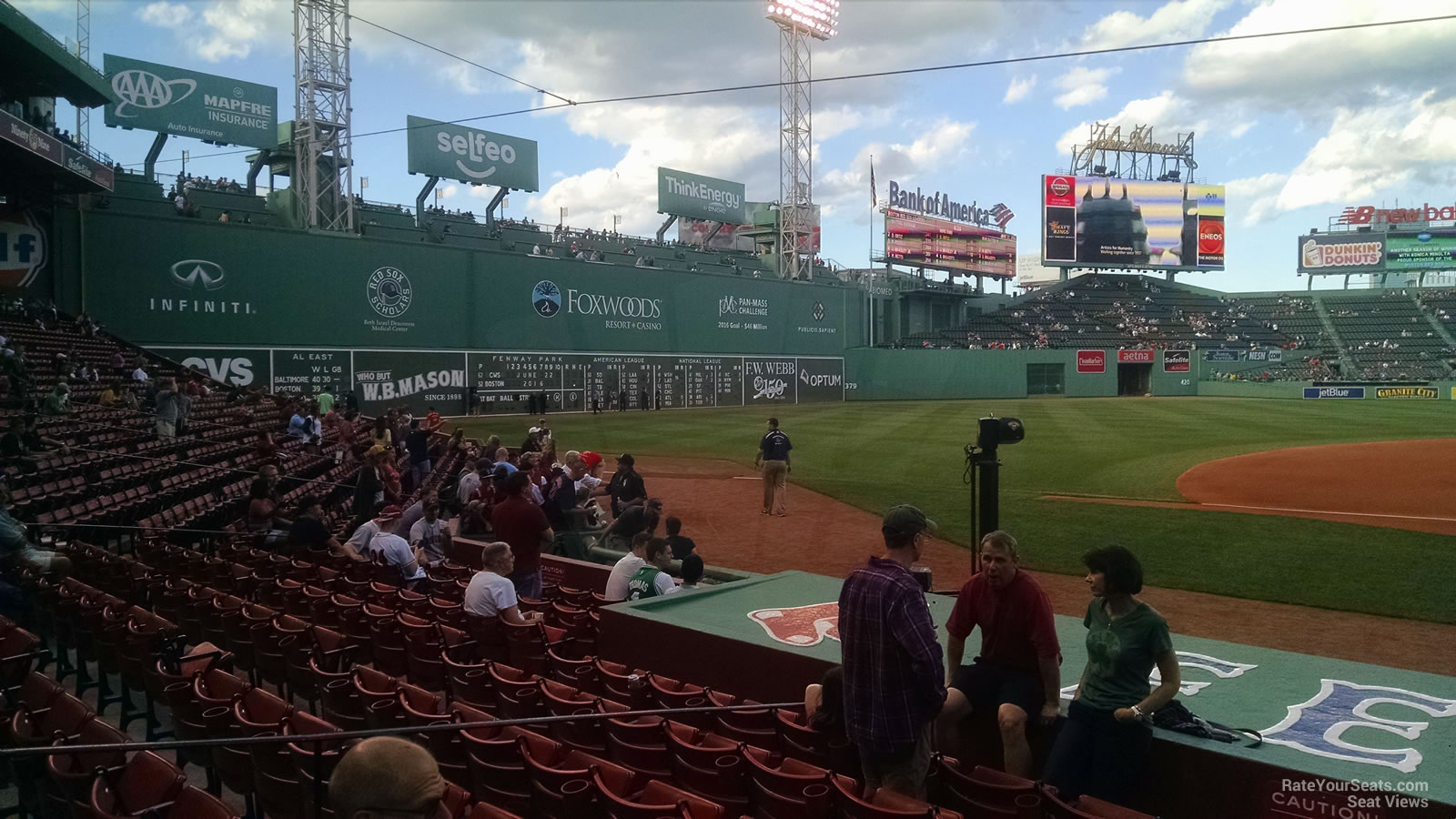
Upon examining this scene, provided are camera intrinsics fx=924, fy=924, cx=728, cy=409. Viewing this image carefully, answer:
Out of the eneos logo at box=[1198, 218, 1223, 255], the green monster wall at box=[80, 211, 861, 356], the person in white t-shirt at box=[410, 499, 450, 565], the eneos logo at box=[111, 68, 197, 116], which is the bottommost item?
the person in white t-shirt at box=[410, 499, 450, 565]

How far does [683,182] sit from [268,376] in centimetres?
2803

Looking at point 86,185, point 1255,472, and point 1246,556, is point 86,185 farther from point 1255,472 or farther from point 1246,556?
point 1255,472

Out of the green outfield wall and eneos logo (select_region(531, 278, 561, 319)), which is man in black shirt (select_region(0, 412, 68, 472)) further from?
the green outfield wall

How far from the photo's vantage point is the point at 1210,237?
64.8 m

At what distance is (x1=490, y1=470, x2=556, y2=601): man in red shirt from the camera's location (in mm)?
7672

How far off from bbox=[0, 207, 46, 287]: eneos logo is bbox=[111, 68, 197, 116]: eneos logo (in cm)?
1057

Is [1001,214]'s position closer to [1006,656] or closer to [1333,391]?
[1333,391]

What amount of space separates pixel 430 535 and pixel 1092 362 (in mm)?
51163

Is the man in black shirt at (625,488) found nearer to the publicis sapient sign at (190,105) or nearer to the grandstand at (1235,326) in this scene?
the publicis sapient sign at (190,105)

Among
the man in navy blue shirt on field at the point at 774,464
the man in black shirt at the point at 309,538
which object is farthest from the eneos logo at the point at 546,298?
the man in black shirt at the point at 309,538

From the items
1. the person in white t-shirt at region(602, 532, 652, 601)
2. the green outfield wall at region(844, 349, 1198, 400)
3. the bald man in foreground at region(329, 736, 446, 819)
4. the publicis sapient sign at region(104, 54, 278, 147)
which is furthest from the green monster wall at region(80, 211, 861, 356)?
the bald man in foreground at region(329, 736, 446, 819)

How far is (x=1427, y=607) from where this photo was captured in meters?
8.95

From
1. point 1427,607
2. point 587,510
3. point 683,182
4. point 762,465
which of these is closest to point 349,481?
point 587,510

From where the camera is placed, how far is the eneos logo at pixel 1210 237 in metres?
64.8
